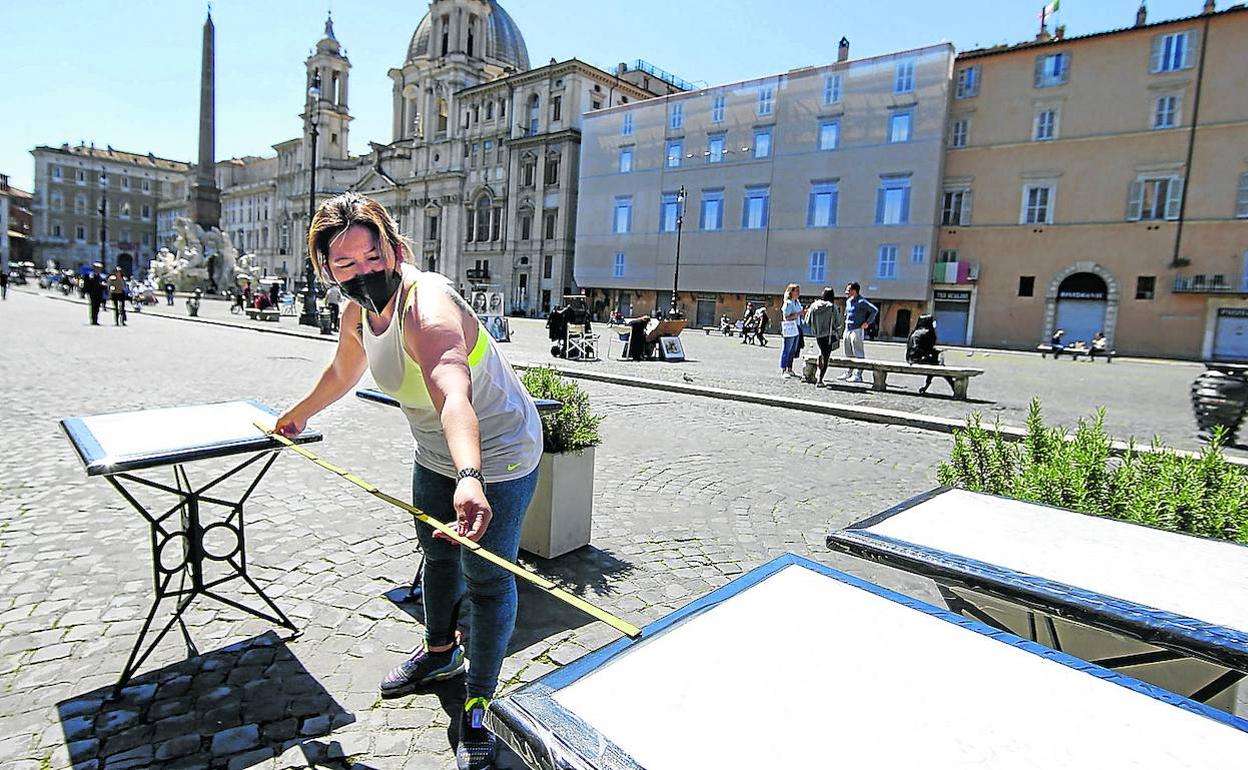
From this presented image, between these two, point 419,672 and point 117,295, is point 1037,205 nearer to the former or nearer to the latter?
point 419,672

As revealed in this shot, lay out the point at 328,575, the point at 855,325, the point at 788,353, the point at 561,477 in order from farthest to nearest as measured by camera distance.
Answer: the point at 788,353 → the point at 855,325 → the point at 561,477 → the point at 328,575

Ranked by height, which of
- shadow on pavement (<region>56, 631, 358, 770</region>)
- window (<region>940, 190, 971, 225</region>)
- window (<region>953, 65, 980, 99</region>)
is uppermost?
window (<region>953, 65, 980, 99</region>)

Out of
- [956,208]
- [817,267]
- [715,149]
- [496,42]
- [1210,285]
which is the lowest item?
[1210,285]

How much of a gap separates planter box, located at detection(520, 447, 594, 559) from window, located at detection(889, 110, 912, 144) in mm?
39448

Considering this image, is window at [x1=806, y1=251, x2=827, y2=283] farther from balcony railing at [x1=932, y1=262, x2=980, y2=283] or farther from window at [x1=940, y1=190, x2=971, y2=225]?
window at [x1=940, y1=190, x2=971, y2=225]

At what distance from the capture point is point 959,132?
3691 cm

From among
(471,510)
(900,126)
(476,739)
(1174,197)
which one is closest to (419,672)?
(476,739)

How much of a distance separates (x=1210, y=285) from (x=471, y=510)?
1593 inches

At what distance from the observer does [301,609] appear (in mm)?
3447

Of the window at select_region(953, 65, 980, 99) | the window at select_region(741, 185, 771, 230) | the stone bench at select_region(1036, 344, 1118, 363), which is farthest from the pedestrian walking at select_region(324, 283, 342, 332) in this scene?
the window at select_region(953, 65, 980, 99)

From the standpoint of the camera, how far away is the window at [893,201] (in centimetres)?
3747

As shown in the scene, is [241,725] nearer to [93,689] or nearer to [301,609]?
[93,689]

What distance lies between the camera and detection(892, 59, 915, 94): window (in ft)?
122

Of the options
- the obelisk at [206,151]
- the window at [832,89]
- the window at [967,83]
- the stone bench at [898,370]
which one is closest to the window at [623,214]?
the window at [832,89]
